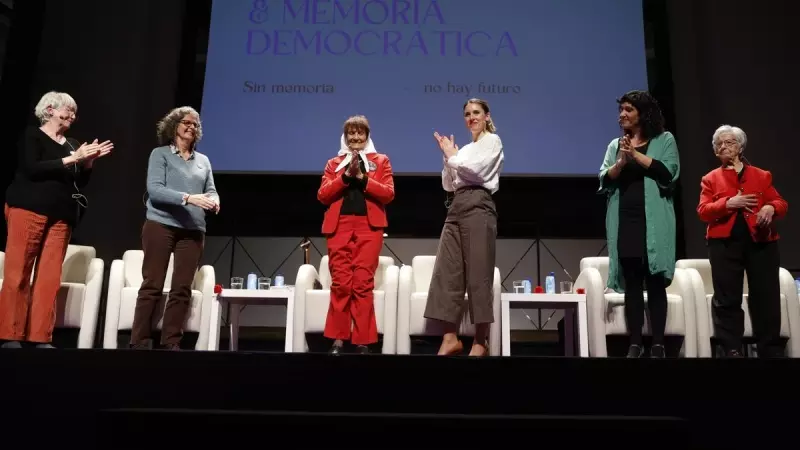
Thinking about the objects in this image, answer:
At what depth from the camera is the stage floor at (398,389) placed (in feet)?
8.00

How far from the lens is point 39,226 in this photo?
3.37 meters

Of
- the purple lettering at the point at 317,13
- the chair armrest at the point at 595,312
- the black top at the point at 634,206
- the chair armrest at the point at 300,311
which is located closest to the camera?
the black top at the point at 634,206

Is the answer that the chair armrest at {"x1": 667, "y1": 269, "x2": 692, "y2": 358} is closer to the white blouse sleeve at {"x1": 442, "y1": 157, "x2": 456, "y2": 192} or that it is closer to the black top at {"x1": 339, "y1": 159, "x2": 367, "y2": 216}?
the white blouse sleeve at {"x1": 442, "y1": 157, "x2": 456, "y2": 192}

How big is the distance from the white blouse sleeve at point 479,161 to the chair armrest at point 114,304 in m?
2.02

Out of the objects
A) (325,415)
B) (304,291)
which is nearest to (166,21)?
(304,291)

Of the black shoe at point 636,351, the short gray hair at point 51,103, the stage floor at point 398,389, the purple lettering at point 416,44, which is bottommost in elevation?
the stage floor at point 398,389

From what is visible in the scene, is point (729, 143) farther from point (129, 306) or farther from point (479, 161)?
point (129, 306)

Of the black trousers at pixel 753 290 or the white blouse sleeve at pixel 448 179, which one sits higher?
the white blouse sleeve at pixel 448 179

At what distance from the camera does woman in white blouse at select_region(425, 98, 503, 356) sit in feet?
10.9

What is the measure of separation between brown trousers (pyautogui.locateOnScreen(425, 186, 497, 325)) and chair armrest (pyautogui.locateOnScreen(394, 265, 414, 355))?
0.65 meters

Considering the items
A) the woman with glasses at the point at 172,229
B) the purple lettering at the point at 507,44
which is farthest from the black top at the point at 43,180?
the purple lettering at the point at 507,44

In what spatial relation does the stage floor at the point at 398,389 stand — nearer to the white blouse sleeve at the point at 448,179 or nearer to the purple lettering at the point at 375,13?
the white blouse sleeve at the point at 448,179

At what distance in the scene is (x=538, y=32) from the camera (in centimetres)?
602

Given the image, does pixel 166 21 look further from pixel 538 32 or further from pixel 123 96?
pixel 538 32
